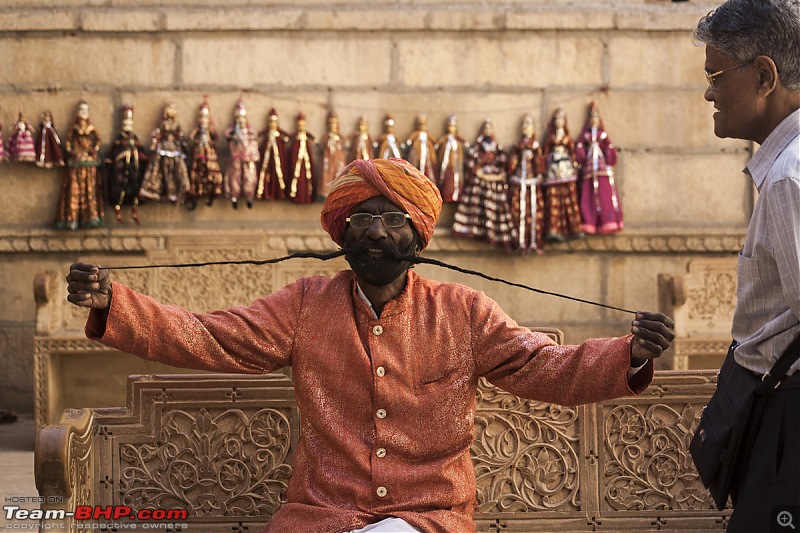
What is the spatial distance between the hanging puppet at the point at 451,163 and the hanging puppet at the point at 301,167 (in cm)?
96

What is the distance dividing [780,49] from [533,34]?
5.51 m

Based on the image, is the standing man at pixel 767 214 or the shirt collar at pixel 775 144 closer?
the standing man at pixel 767 214

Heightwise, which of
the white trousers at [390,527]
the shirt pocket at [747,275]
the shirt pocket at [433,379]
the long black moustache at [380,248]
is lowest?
the white trousers at [390,527]

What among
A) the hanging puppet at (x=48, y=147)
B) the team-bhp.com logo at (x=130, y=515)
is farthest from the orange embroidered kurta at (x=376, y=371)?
the hanging puppet at (x=48, y=147)

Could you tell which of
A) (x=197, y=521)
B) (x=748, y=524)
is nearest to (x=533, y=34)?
(x=197, y=521)

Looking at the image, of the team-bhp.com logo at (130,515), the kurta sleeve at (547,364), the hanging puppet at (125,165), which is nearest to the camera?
the kurta sleeve at (547,364)

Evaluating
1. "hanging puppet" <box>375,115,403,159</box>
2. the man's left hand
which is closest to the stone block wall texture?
"hanging puppet" <box>375,115,403,159</box>

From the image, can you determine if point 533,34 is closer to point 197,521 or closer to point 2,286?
point 2,286

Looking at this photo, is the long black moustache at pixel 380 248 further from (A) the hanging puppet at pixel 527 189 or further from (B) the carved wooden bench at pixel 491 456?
(A) the hanging puppet at pixel 527 189

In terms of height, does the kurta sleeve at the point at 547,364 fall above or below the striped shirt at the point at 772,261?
below

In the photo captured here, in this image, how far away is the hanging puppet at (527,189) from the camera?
27.0ft

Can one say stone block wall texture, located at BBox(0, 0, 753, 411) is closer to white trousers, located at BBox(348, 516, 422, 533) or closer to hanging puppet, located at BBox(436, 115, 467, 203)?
hanging puppet, located at BBox(436, 115, 467, 203)

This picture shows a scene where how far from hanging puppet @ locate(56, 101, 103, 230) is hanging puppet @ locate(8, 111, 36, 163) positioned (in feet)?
0.82

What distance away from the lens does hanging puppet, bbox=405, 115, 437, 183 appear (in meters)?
8.13
